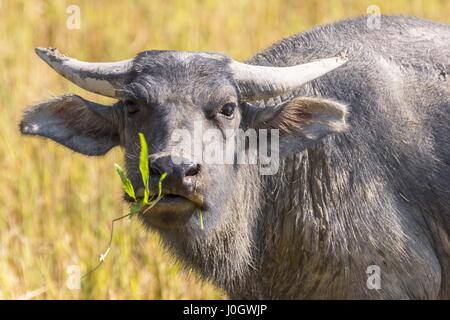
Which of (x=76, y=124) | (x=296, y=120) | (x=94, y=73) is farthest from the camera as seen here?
(x=76, y=124)

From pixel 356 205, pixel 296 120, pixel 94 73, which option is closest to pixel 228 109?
pixel 296 120

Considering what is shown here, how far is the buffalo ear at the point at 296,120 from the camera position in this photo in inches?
222

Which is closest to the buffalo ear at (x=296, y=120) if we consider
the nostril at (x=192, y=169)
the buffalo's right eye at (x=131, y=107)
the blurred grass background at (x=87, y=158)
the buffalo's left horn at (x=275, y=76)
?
the buffalo's left horn at (x=275, y=76)

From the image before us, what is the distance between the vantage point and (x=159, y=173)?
496 centimetres

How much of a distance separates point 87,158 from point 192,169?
4069 millimetres

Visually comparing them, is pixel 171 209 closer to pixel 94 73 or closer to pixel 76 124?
pixel 94 73

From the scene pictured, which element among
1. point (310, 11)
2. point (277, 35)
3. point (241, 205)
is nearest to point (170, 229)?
point (241, 205)

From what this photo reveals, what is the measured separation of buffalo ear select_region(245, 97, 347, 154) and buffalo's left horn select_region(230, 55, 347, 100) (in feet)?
0.49

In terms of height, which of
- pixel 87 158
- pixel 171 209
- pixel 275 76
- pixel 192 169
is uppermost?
pixel 275 76

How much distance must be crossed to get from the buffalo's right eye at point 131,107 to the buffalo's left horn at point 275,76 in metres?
0.52

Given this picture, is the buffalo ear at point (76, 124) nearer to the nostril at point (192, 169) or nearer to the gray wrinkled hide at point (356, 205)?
the gray wrinkled hide at point (356, 205)

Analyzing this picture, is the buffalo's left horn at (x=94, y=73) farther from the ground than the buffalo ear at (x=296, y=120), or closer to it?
farther from the ground

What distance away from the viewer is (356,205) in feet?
19.0
